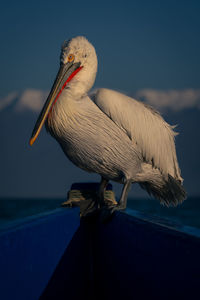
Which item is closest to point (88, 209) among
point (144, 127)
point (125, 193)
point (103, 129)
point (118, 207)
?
point (118, 207)

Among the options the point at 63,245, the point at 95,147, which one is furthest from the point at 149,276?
the point at 95,147

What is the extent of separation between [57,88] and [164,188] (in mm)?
1254

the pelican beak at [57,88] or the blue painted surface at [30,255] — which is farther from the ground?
the pelican beak at [57,88]

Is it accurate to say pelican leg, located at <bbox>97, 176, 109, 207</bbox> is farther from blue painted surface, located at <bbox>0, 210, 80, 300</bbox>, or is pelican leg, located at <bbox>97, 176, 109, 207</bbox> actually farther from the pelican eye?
the pelican eye

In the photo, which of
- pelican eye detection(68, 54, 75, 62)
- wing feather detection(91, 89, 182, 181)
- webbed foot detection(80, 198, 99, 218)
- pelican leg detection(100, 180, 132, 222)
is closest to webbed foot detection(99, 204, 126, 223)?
pelican leg detection(100, 180, 132, 222)

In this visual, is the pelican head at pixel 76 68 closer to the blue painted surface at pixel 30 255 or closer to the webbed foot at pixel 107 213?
the webbed foot at pixel 107 213

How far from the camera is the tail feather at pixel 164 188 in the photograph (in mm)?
2850

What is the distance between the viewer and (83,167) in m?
2.59

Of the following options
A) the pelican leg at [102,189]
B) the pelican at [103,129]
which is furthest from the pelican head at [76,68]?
the pelican leg at [102,189]

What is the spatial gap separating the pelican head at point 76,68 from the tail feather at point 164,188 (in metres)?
0.89

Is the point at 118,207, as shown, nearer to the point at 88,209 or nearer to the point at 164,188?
the point at 88,209

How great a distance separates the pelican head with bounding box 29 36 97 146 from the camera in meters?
2.62

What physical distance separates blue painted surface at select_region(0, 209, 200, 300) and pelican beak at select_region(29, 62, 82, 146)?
2.30 feet

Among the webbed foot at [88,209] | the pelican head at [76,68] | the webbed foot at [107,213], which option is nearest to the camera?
the webbed foot at [107,213]
